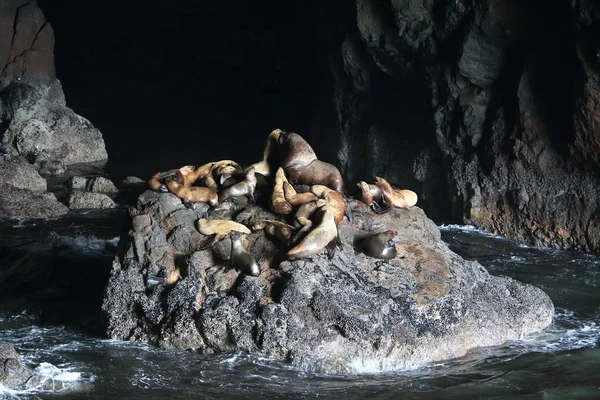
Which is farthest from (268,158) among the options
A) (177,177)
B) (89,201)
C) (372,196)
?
(89,201)

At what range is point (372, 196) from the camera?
7.54m

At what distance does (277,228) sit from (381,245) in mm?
939

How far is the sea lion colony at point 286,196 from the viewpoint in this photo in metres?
6.69

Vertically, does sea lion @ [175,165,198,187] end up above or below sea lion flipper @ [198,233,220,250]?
above

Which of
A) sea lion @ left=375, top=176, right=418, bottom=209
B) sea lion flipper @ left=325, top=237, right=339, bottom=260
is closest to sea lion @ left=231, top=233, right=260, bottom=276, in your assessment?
sea lion flipper @ left=325, top=237, right=339, bottom=260

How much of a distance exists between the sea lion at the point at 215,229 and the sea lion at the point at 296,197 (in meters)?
0.50

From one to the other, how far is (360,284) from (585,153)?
220 inches

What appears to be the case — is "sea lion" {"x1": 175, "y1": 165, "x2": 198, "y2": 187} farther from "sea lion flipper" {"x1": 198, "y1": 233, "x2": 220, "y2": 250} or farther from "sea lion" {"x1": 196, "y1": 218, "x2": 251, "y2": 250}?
"sea lion flipper" {"x1": 198, "y1": 233, "x2": 220, "y2": 250}

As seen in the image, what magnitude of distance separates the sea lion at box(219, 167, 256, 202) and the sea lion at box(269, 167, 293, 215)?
261 millimetres

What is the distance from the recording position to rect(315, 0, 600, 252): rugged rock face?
10773mm

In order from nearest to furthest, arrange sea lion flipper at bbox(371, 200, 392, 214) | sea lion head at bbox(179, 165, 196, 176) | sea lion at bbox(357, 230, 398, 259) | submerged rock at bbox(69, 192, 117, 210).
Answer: sea lion at bbox(357, 230, 398, 259)
sea lion flipper at bbox(371, 200, 392, 214)
sea lion head at bbox(179, 165, 196, 176)
submerged rock at bbox(69, 192, 117, 210)

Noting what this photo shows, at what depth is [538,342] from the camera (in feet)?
22.3

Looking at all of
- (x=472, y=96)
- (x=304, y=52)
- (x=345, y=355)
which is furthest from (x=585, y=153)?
(x=304, y=52)

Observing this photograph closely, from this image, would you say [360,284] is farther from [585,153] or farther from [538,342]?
[585,153]
